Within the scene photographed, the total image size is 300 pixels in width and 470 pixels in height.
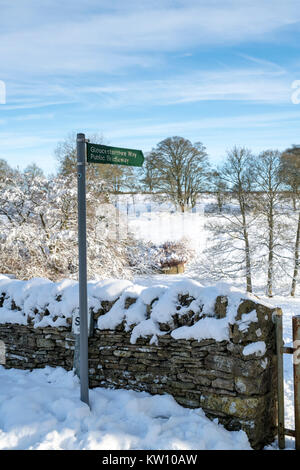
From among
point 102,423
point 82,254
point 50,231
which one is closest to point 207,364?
point 102,423

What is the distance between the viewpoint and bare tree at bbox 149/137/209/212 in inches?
1046

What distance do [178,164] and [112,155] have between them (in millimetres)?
22777

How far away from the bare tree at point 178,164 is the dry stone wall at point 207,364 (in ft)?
72.0

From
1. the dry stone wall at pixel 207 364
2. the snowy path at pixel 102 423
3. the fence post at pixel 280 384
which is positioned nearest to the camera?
the snowy path at pixel 102 423

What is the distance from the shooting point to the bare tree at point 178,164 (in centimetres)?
2656

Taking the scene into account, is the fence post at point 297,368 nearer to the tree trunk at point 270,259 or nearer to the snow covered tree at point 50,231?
the snow covered tree at point 50,231

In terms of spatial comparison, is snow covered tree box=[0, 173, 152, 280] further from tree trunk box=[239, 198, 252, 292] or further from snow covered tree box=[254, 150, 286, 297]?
snow covered tree box=[254, 150, 286, 297]

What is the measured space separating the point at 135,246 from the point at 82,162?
526 inches

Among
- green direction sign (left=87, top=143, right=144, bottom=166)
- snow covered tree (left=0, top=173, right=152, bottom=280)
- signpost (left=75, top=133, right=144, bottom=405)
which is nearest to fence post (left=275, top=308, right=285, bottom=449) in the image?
signpost (left=75, top=133, right=144, bottom=405)

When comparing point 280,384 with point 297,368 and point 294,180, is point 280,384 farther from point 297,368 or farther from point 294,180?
point 294,180

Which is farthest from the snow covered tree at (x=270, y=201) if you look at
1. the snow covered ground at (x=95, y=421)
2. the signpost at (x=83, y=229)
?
the signpost at (x=83, y=229)

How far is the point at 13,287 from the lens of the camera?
6.09 meters

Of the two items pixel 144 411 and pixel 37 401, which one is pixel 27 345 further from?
pixel 144 411

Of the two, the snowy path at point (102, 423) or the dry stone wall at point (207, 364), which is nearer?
the snowy path at point (102, 423)
